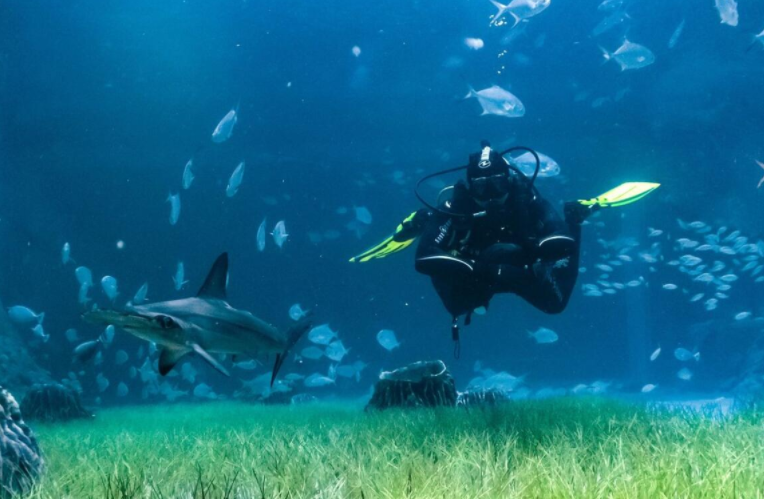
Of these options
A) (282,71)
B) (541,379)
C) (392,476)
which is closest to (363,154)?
(282,71)

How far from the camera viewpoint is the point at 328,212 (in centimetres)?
3812

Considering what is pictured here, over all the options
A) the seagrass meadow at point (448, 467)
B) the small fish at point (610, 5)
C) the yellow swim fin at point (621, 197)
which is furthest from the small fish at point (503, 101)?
the seagrass meadow at point (448, 467)

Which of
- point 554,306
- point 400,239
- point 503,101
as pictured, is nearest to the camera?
point 554,306

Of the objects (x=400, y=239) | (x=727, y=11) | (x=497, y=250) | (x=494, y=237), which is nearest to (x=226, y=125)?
(x=400, y=239)

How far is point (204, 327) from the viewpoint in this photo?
12.9ft

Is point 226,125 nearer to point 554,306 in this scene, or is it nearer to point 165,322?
point 554,306

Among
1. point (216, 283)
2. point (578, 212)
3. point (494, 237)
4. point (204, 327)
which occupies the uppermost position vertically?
point (578, 212)

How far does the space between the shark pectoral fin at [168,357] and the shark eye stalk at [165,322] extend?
0.31 meters

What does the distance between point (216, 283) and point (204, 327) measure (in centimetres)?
70

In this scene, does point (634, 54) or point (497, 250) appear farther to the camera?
point (634, 54)

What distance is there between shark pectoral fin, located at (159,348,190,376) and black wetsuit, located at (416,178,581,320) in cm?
279

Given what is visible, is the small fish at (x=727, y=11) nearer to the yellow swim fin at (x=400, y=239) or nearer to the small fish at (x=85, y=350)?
the yellow swim fin at (x=400, y=239)

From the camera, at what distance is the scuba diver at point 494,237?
543cm

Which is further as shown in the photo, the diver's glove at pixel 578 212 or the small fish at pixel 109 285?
the small fish at pixel 109 285
